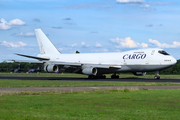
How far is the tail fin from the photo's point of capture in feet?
196

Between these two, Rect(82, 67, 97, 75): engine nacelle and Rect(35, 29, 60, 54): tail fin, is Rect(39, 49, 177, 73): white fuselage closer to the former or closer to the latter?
Rect(82, 67, 97, 75): engine nacelle

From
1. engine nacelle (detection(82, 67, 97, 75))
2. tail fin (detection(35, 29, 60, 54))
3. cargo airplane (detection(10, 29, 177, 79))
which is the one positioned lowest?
engine nacelle (detection(82, 67, 97, 75))

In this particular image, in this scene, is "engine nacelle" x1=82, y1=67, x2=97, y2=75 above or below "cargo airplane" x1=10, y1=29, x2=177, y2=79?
below

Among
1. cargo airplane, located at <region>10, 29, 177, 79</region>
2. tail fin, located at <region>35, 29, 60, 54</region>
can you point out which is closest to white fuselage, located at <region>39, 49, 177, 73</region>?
cargo airplane, located at <region>10, 29, 177, 79</region>

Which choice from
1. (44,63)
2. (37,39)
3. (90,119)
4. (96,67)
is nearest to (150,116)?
(90,119)

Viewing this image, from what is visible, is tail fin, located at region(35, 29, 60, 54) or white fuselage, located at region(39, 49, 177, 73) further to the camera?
tail fin, located at region(35, 29, 60, 54)

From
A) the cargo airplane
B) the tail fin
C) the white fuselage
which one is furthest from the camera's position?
the tail fin

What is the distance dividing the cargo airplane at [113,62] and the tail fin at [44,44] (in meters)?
1.79

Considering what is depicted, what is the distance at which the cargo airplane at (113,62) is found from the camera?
44.7 m

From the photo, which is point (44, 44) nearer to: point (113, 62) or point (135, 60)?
point (113, 62)

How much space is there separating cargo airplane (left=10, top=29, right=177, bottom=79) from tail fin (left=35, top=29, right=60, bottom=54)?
1788mm

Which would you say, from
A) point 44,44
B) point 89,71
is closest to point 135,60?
point 89,71

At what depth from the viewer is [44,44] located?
60.2m

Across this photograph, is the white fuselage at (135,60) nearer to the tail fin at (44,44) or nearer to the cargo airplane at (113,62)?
the cargo airplane at (113,62)
